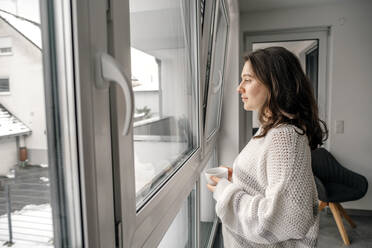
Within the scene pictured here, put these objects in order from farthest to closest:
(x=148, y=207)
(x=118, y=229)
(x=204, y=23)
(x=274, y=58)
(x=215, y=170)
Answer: (x=204, y=23) → (x=215, y=170) → (x=274, y=58) → (x=148, y=207) → (x=118, y=229)

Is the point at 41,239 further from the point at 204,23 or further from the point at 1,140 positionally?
the point at 204,23

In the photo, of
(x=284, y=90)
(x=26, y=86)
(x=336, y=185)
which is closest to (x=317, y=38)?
(x=336, y=185)

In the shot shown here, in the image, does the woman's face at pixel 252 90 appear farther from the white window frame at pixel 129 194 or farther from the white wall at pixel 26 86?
the white wall at pixel 26 86

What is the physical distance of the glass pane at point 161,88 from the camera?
0.66m

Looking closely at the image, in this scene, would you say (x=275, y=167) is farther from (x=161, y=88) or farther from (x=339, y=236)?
(x=339, y=236)

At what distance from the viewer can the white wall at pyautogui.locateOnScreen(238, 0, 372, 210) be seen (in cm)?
284

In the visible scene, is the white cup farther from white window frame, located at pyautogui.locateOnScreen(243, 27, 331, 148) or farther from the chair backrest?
white window frame, located at pyautogui.locateOnScreen(243, 27, 331, 148)

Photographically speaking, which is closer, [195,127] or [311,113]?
[311,113]

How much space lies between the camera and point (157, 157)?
816 mm

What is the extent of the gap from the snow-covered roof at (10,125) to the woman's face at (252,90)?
31.9 inches

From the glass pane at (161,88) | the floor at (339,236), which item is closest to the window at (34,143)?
the glass pane at (161,88)

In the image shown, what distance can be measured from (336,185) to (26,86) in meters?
3.15

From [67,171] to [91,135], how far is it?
0.06 metres

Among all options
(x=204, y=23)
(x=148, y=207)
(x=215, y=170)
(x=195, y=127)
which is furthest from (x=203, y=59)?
(x=148, y=207)
